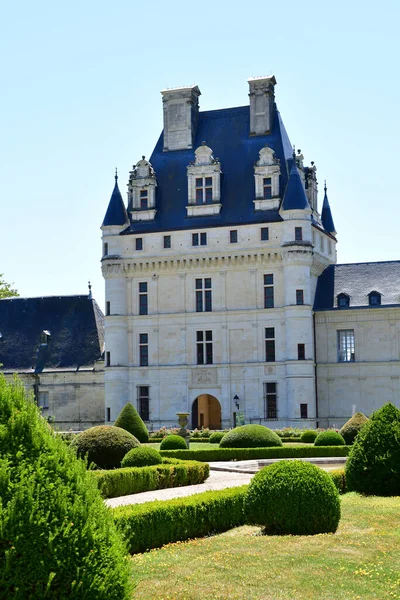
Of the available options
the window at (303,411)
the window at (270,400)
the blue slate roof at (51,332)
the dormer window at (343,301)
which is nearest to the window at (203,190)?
the dormer window at (343,301)

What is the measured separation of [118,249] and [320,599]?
43.9 m

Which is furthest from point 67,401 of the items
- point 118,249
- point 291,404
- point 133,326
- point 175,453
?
point 175,453

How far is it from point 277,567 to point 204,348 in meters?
39.9

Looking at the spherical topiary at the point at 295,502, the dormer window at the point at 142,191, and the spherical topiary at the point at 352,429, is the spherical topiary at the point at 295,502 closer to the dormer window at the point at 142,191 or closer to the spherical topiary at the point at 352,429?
the spherical topiary at the point at 352,429

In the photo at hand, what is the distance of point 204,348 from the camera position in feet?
171

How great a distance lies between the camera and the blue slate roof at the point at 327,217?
59.7 metres

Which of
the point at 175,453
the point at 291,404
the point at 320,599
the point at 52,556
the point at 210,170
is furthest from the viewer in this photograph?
the point at 210,170

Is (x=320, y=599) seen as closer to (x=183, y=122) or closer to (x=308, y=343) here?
(x=308, y=343)

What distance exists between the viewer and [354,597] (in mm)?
10625

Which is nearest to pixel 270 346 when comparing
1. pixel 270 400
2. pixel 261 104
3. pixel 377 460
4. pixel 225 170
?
pixel 270 400

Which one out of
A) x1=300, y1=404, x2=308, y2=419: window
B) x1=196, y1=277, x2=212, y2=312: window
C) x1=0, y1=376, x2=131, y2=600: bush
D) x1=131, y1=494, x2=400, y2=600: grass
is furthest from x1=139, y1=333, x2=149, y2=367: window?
x1=0, y1=376, x2=131, y2=600: bush

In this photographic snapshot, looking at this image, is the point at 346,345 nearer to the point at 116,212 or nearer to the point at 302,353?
the point at 302,353

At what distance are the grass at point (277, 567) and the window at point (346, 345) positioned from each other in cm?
3543

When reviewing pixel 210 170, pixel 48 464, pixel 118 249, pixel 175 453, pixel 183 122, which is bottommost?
pixel 175 453
